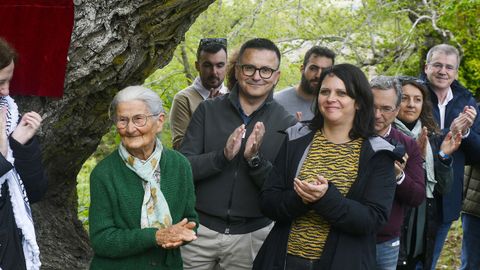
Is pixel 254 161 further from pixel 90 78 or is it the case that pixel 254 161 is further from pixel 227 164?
pixel 90 78

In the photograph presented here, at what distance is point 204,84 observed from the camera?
20.4ft

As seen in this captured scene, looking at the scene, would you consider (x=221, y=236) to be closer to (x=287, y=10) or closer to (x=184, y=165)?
(x=184, y=165)

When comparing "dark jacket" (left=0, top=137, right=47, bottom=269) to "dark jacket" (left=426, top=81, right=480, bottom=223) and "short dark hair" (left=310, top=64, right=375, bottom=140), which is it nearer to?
"short dark hair" (left=310, top=64, right=375, bottom=140)

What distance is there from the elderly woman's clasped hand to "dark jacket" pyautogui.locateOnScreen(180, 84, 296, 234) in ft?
2.86

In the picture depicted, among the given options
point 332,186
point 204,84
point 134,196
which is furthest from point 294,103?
point 134,196

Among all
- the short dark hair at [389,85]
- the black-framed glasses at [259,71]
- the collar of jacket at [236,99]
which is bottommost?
the collar of jacket at [236,99]

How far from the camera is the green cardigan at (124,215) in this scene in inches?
155

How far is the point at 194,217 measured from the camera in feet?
14.0

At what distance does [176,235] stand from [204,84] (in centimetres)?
255

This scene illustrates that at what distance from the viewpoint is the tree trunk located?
4.93 meters

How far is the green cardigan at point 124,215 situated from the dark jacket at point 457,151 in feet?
9.11

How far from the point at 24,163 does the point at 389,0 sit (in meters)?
8.46

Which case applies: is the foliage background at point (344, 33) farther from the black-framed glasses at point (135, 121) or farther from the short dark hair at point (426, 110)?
the black-framed glasses at point (135, 121)

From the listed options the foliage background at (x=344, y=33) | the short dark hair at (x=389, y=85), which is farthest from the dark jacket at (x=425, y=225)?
the foliage background at (x=344, y=33)
